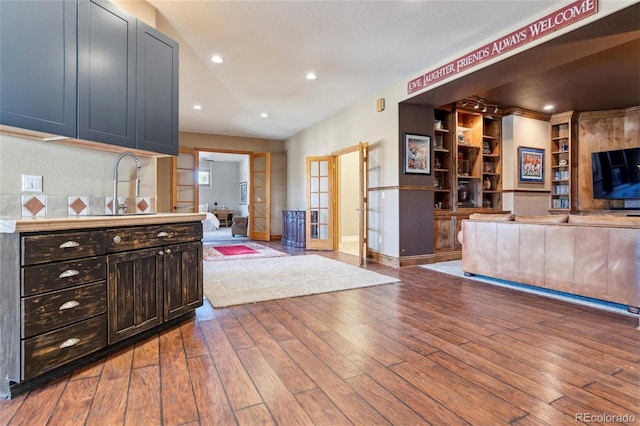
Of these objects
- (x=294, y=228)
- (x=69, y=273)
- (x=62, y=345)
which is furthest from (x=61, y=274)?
(x=294, y=228)

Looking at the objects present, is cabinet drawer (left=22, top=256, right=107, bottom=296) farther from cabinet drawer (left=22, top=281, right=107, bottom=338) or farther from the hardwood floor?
the hardwood floor

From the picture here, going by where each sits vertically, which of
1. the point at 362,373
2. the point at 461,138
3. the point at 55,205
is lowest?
the point at 362,373

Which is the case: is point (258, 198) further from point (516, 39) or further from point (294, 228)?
point (516, 39)

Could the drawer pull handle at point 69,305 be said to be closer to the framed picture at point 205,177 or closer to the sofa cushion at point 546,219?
the sofa cushion at point 546,219

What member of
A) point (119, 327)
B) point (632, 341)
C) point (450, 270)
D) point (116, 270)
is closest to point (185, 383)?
point (119, 327)

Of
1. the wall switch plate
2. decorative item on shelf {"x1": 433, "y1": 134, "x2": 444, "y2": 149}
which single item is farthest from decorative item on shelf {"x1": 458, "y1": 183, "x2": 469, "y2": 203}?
the wall switch plate

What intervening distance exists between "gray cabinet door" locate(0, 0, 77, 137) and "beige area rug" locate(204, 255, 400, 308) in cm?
199

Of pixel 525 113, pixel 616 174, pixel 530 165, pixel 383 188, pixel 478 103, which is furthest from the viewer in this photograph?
pixel 530 165

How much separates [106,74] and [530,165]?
7.37 meters

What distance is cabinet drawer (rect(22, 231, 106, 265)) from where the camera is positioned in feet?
5.56

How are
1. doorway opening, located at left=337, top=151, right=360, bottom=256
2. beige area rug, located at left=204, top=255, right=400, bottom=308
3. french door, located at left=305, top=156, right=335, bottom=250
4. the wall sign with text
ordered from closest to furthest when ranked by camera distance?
the wall sign with text, beige area rug, located at left=204, top=255, right=400, bottom=308, french door, located at left=305, top=156, right=335, bottom=250, doorway opening, located at left=337, top=151, right=360, bottom=256

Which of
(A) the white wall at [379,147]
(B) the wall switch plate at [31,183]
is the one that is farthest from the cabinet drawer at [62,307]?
(A) the white wall at [379,147]

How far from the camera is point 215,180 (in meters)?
14.0

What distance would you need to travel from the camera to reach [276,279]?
425cm
